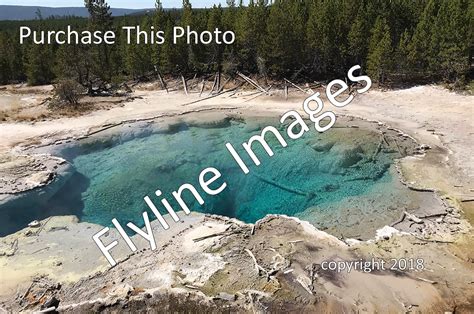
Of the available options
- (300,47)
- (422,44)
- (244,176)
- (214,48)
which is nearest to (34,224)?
(244,176)

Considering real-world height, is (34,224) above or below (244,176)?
below

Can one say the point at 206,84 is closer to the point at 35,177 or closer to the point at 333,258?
the point at 35,177

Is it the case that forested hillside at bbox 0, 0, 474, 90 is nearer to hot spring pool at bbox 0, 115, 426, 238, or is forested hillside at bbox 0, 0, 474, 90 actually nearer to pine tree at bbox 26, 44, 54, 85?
pine tree at bbox 26, 44, 54, 85

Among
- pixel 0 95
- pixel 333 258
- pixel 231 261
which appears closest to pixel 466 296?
pixel 333 258

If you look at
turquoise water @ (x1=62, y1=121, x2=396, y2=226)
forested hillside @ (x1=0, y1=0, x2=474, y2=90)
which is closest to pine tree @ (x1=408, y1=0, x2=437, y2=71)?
forested hillside @ (x1=0, y1=0, x2=474, y2=90)

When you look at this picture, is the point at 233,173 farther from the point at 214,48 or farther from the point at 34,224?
the point at 214,48
